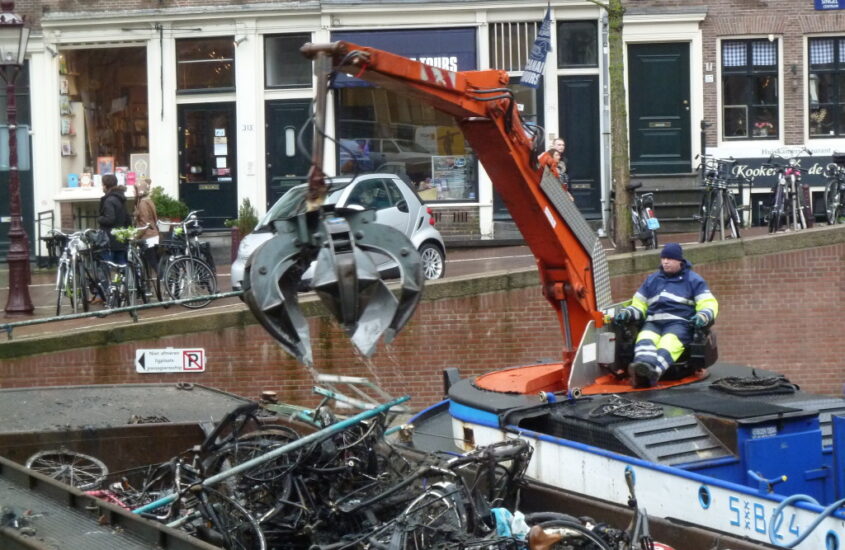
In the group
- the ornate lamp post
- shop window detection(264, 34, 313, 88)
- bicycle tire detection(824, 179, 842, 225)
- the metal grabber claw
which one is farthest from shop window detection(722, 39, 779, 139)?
the metal grabber claw

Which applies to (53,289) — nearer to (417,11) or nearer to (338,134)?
(338,134)

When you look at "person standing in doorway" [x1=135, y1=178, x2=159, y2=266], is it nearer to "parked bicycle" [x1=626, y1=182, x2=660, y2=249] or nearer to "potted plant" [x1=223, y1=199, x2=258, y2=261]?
"potted plant" [x1=223, y1=199, x2=258, y2=261]

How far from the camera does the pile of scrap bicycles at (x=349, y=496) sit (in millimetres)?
6820

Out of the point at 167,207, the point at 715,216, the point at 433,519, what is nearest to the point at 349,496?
the point at 433,519

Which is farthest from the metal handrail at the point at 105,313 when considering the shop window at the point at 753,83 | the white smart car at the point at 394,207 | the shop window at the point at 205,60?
the shop window at the point at 753,83

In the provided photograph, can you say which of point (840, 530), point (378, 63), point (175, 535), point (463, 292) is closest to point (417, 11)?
point (463, 292)

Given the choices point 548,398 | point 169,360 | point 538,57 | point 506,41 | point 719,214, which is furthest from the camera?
point 506,41

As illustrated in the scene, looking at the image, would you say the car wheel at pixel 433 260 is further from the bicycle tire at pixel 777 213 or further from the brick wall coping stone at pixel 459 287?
the bicycle tire at pixel 777 213

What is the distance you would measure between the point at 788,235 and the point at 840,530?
9.51 metres

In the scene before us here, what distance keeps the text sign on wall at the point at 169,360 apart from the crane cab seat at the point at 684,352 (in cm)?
648

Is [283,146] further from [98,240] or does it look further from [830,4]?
[830,4]

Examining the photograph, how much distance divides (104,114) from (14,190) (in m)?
8.13

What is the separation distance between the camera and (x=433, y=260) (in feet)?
61.5

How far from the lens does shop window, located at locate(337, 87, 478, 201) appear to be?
25.2 meters
